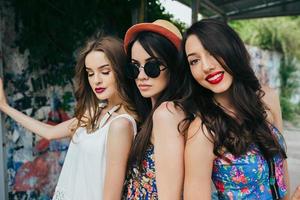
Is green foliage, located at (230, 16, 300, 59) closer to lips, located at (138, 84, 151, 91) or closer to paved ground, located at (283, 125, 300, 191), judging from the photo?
paved ground, located at (283, 125, 300, 191)

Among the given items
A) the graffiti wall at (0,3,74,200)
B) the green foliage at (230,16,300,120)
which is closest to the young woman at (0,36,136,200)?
the graffiti wall at (0,3,74,200)

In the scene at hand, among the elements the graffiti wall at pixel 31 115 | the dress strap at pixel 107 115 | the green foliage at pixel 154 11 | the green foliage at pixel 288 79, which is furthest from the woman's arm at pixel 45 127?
the green foliage at pixel 288 79

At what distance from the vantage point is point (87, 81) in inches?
79.9

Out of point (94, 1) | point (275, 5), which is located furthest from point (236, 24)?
point (94, 1)

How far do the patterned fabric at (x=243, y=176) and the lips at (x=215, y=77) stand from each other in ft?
0.90

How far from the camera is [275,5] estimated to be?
801 centimetres

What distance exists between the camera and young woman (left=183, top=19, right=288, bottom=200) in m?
1.36

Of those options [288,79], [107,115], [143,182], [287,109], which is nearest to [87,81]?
[107,115]

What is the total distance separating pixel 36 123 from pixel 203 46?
Answer: 146 cm

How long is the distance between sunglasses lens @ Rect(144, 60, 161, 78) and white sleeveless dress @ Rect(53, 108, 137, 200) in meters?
0.23

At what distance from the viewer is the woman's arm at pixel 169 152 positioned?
1.39 meters

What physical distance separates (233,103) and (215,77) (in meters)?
0.18

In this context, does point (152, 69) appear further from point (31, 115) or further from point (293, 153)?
point (293, 153)

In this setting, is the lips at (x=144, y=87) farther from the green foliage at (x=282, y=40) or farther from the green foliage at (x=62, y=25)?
the green foliage at (x=282, y=40)
